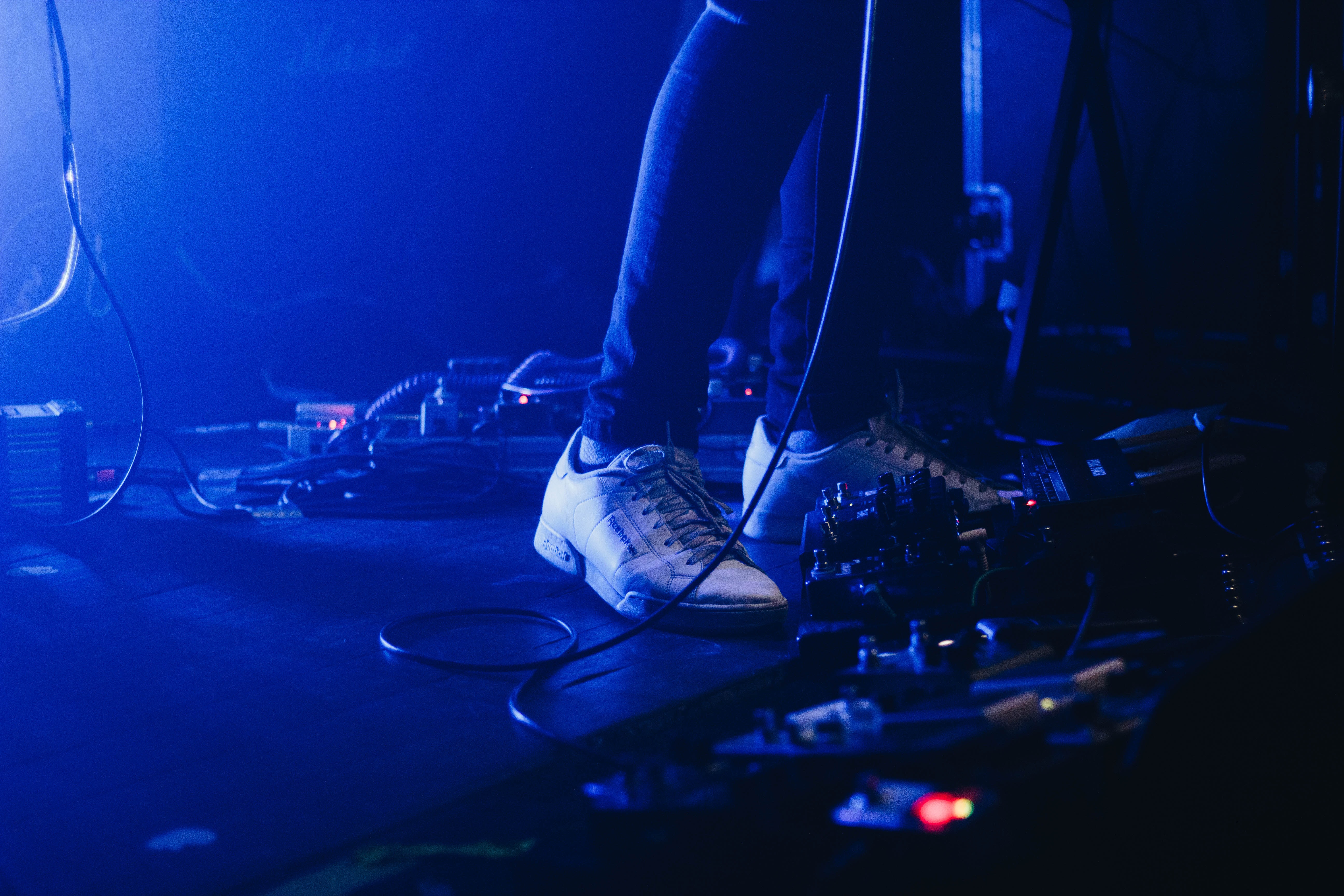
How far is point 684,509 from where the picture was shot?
1.17m

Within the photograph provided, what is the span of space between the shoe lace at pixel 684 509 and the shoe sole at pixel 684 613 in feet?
0.20

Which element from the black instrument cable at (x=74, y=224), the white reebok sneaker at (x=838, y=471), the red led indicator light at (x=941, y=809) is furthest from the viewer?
the black instrument cable at (x=74, y=224)

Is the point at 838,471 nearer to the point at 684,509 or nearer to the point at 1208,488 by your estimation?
the point at 684,509

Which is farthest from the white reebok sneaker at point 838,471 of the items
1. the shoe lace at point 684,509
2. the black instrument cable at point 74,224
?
the black instrument cable at point 74,224

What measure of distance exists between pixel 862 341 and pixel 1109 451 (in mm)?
406

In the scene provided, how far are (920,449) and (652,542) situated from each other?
0.48 metres

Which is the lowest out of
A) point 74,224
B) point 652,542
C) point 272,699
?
point 272,699

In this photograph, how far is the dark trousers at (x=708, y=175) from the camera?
3.67 ft

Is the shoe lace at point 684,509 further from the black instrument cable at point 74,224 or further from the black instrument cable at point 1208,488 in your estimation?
the black instrument cable at point 74,224

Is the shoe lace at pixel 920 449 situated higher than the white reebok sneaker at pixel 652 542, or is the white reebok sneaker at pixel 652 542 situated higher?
the shoe lace at pixel 920 449

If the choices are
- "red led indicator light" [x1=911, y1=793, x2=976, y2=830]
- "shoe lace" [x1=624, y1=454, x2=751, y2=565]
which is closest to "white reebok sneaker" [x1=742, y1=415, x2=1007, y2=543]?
"shoe lace" [x1=624, y1=454, x2=751, y2=565]

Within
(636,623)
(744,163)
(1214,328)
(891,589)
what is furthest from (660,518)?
(1214,328)

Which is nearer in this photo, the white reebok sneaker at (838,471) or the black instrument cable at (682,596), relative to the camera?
the black instrument cable at (682,596)

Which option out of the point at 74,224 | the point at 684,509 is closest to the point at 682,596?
the point at 684,509
